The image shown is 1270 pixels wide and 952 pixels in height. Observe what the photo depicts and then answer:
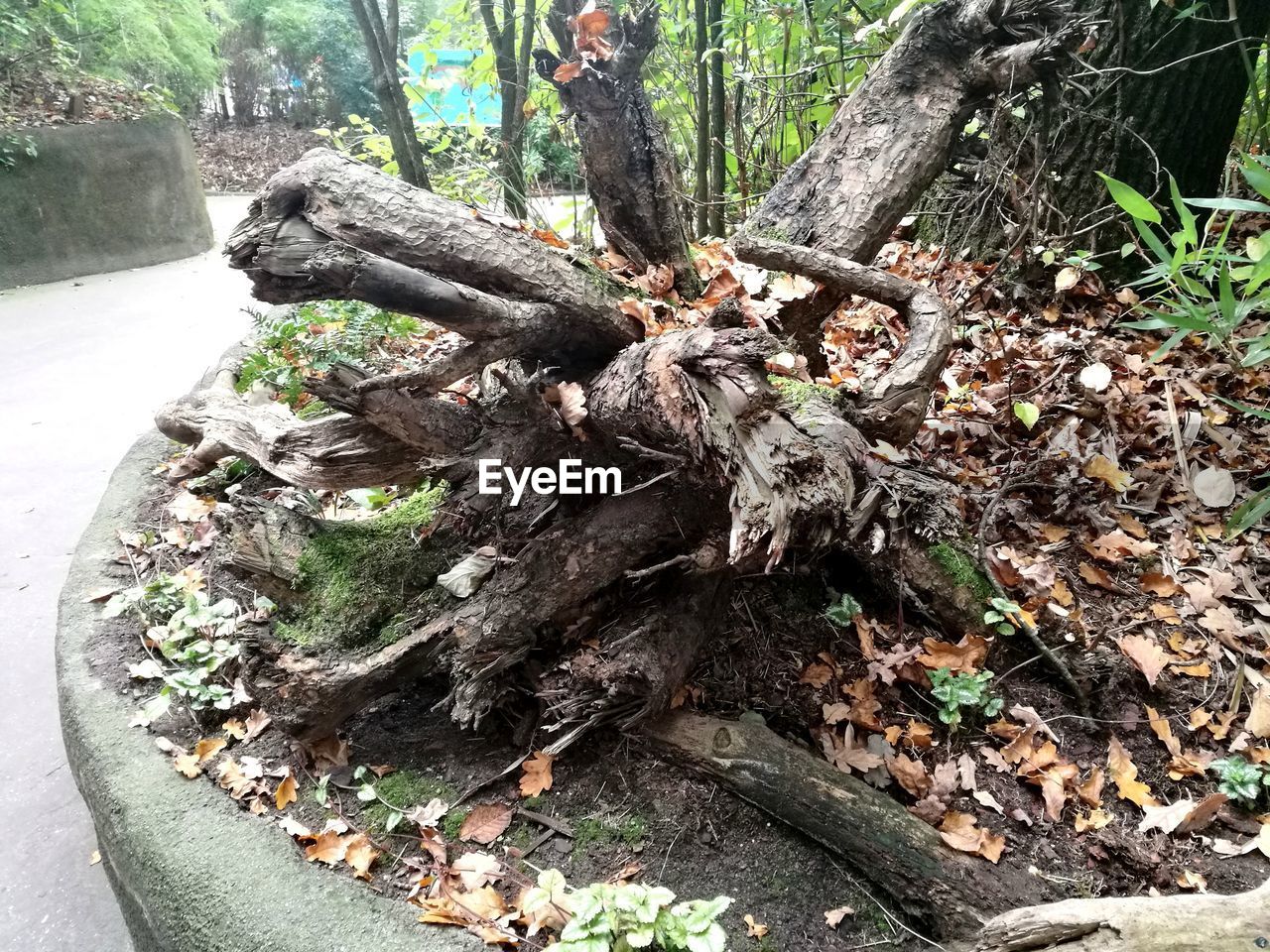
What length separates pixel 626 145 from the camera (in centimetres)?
236

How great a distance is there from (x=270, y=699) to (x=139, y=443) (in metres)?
2.38

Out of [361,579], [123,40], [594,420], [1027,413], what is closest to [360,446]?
[361,579]

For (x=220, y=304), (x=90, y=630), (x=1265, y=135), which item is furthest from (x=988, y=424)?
(x=220, y=304)

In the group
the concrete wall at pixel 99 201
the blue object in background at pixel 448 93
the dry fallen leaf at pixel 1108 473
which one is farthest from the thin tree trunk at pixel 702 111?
the concrete wall at pixel 99 201

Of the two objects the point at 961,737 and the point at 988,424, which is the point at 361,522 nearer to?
the point at 961,737

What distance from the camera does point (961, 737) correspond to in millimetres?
2117

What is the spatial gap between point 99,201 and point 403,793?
898 centimetres

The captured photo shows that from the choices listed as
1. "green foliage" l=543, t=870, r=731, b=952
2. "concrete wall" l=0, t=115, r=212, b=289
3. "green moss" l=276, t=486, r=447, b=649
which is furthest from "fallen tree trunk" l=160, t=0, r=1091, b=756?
"concrete wall" l=0, t=115, r=212, b=289

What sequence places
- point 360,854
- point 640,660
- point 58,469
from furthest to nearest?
point 58,469
point 640,660
point 360,854

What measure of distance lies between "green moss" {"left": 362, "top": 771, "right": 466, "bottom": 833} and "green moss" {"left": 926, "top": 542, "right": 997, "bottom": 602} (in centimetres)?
156

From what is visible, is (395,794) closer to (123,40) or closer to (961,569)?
(961,569)

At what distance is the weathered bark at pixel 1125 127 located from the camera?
315 cm

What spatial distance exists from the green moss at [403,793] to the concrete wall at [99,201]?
8.32 meters

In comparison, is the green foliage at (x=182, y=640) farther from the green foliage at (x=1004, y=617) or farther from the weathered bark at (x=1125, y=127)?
the weathered bark at (x=1125, y=127)
